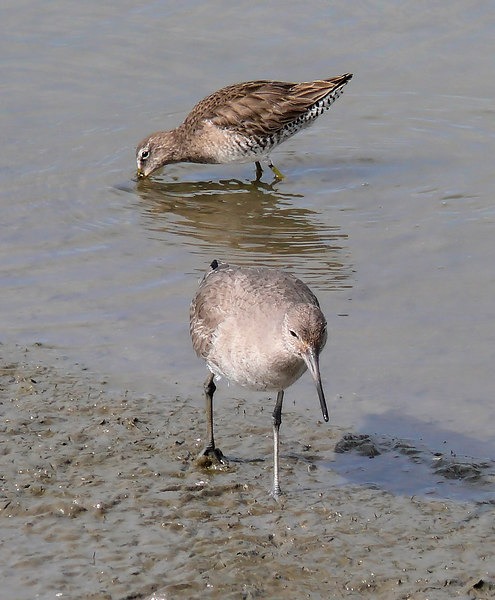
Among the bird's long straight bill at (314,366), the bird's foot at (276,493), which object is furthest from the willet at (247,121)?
the bird's long straight bill at (314,366)

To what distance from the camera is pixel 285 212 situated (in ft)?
30.3

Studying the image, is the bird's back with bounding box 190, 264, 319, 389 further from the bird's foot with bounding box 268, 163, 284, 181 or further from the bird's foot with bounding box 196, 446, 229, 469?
the bird's foot with bounding box 268, 163, 284, 181

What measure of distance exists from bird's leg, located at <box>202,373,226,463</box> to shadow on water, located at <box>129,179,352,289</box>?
2.12 meters

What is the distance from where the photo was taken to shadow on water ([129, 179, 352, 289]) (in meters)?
8.19

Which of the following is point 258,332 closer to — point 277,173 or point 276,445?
point 276,445

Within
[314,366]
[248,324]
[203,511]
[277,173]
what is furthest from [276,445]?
[277,173]

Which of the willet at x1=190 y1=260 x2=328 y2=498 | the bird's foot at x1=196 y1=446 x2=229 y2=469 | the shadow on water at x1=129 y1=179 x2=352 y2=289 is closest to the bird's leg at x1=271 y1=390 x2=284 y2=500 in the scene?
the willet at x1=190 y1=260 x2=328 y2=498

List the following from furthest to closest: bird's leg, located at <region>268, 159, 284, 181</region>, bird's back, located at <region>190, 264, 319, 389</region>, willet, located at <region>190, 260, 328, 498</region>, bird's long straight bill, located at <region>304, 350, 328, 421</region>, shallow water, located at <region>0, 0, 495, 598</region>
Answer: bird's leg, located at <region>268, 159, 284, 181</region>
shallow water, located at <region>0, 0, 495, 598</region>
bird's back, located at <region>190, 264, 319, 389</region>
willet, located at <region>190, 260, 328, 498</region>
bird's long straight bill, located at <region>304, 350, 328, 421</region>

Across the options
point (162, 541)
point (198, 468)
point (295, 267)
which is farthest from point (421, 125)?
point (162, 541)

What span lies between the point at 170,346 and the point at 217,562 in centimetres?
230

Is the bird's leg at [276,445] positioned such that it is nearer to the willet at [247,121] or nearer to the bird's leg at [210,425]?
the bird's leg at [210,425]

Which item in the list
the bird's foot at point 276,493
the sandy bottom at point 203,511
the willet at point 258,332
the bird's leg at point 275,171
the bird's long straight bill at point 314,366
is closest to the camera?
the sandy bottom at point 203,511

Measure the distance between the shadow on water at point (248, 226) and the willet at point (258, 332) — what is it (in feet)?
7.29

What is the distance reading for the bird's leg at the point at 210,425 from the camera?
5.38 metres
